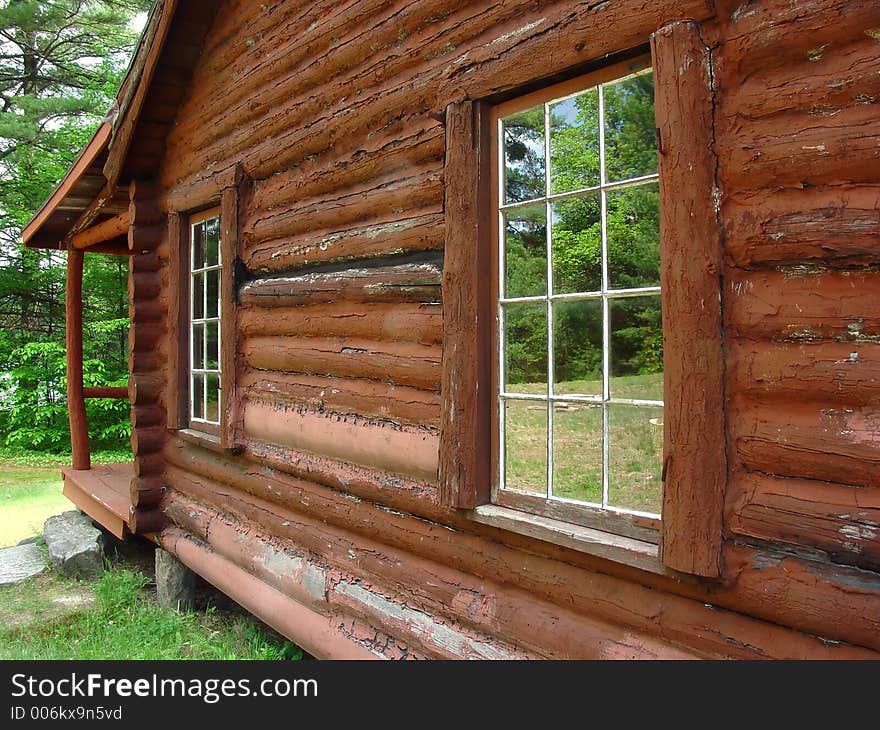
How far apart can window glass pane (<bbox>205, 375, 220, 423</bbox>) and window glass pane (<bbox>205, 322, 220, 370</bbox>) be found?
97 mm

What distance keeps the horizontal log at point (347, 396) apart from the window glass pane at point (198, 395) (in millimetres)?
976

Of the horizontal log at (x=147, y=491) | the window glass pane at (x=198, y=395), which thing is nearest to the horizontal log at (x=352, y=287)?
the window glass pane at (x=198, y=395)

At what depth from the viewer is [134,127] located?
19.4 feet

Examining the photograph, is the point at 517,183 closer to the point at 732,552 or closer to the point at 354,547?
the point at 732,552

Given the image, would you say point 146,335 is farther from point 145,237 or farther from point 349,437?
point 349,437

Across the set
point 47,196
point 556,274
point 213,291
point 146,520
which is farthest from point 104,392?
point 47,196

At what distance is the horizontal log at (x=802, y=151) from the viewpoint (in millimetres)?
1943

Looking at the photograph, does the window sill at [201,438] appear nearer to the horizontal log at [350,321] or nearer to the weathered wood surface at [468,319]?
the horizontal log at [350,321]

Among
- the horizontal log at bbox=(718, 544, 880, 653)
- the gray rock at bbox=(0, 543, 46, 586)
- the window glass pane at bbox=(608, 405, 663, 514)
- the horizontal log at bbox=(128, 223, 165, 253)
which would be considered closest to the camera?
the horizontal log at bbox=(718, 544, 880, 653)

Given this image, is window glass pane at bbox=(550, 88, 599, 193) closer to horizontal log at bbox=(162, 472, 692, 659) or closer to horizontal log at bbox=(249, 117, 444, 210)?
horizontal log at bbox=(249, 117, 444, 210)

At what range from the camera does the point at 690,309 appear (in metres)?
2.23

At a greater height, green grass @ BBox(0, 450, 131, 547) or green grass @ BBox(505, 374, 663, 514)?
green grass @ BBox(505, 374, 663, 514)

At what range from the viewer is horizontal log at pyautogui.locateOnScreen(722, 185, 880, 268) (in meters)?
1.94

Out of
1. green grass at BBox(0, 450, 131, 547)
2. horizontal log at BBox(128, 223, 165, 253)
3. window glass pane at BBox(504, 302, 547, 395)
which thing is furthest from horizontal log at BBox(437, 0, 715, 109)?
green grass at BBox(0, 450, 131, 547)
